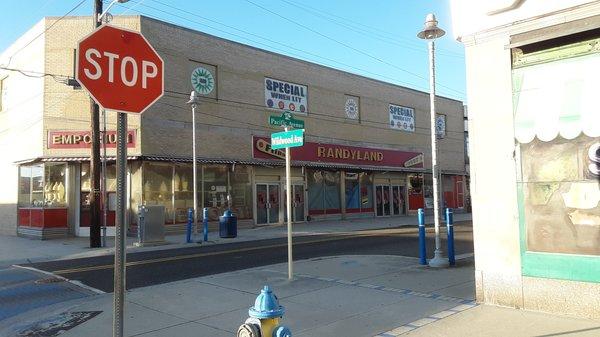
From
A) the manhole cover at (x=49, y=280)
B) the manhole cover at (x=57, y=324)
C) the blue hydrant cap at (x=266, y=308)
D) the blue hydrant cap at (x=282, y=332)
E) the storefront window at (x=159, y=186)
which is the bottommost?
the manhole cover at (x=57, y=324)

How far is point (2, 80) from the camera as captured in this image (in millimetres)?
26312

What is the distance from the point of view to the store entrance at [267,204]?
26.0 metres

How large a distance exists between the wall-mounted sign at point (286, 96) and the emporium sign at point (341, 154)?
6.40 ft

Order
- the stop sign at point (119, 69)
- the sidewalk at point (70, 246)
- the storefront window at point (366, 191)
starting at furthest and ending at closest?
the storefront window at point (366, 191), the sidewalk at point (70, 246), the stop sign at point (119, 69)

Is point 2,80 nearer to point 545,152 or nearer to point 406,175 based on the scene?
point 406,175

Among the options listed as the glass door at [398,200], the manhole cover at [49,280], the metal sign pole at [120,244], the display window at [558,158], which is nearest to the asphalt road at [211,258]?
the manhole cover at [49,280]

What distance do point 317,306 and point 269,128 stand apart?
19600 mm

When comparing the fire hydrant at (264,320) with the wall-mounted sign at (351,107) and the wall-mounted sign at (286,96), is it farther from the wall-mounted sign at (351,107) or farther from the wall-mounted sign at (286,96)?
the wall-mounted sign at (351,107)

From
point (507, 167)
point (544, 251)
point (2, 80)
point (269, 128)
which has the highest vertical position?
point (2, 80)

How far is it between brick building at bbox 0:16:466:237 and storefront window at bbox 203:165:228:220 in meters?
0.05

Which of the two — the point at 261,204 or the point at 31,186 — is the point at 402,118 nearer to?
the point at 261,204

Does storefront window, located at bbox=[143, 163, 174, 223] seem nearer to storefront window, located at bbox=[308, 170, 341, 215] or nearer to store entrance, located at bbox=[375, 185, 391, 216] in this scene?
storefront window, located at bbox=[308, 170, 341, 215]

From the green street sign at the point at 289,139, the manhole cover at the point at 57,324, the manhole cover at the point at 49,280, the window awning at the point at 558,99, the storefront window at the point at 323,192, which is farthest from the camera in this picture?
the storefront window at the point at 323,192

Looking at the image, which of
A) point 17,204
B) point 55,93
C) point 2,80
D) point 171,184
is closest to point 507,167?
point 171,184
